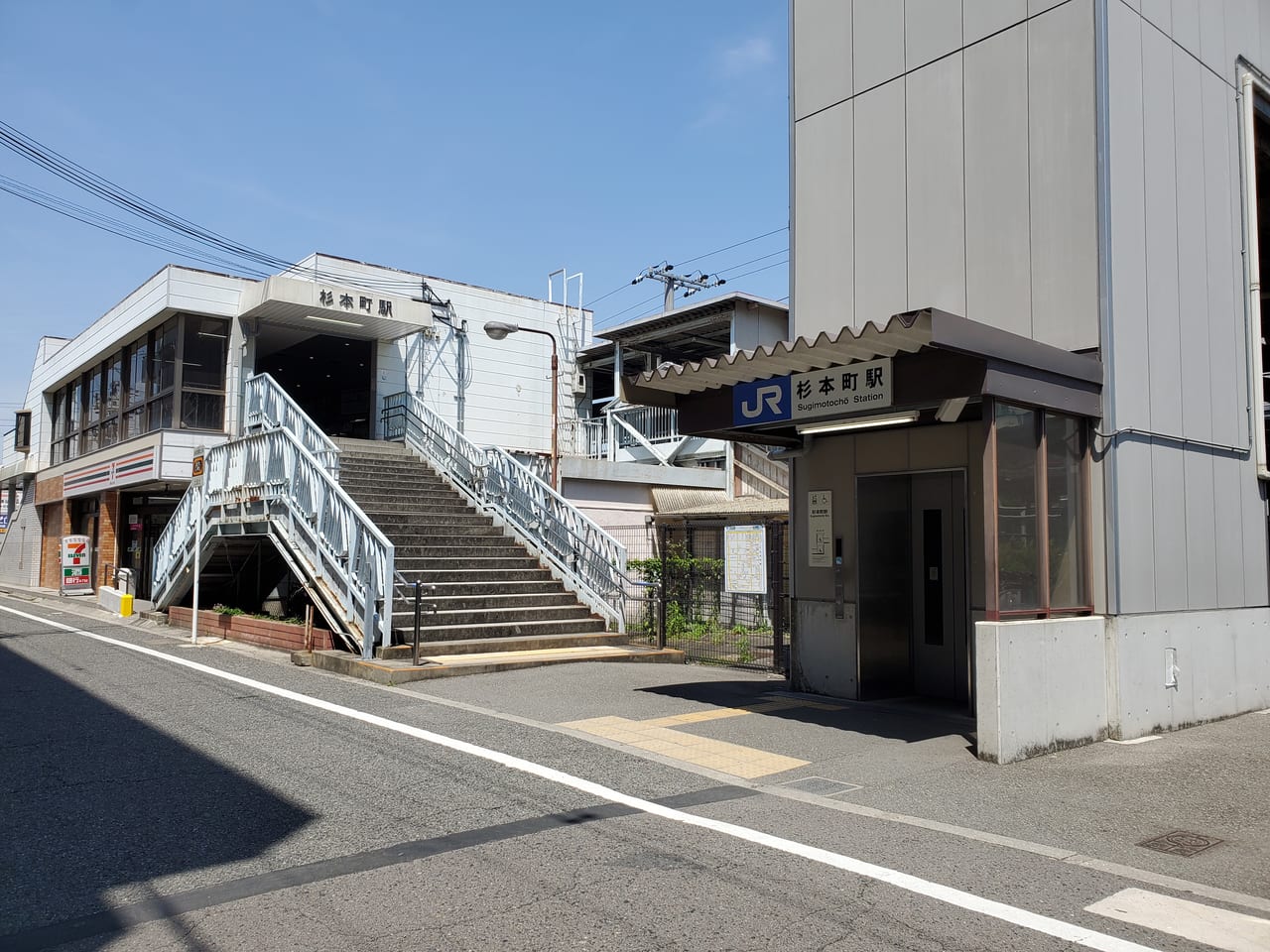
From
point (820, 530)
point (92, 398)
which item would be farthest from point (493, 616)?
point (92, 398)

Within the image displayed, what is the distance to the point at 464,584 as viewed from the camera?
49.8ft

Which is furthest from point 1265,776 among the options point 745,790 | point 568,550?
point 568,550

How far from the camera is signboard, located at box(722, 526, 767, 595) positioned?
511 inches

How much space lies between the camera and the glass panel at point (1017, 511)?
26.0 ft

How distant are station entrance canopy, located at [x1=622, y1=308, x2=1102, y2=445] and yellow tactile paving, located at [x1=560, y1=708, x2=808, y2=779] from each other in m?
3.10

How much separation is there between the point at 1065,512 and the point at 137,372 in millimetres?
22849

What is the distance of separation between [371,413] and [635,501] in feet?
22.8

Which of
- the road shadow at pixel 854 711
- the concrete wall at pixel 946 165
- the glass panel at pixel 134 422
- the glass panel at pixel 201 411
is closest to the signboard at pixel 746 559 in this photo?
the road shadow at pixel 854 711

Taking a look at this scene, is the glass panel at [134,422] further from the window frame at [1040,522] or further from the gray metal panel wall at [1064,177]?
the window frame at [1040,522]

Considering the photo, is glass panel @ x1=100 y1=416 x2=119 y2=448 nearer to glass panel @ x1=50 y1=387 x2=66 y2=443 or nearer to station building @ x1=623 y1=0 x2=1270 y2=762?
glass panel @ x1=50 y1=387 x2=66 y2=443

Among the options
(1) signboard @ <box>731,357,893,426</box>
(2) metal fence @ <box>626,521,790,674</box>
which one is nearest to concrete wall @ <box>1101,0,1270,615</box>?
(1) signboard @ <box>731,357,893,426</box>

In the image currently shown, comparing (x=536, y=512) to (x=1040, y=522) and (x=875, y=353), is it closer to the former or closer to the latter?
(x=875, y=353)

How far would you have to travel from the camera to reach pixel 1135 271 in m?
9.17

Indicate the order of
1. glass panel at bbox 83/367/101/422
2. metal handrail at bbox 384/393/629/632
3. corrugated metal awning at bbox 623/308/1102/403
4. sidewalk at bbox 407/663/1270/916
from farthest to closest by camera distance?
glass panel at bbox 83/367/101/422 < metal handrail at bbox 384/393/629/632 < corrugated metal awning at bbox 623/308/1102/403 < sidewalk at bbox 407/663/1270/916
